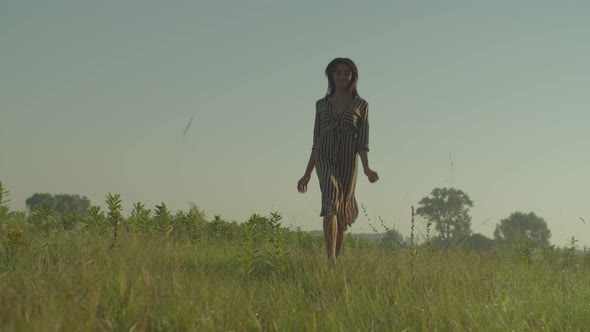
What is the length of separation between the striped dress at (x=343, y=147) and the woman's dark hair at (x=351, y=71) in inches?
5.7

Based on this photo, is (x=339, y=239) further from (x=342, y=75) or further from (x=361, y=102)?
(x=342, y=75)

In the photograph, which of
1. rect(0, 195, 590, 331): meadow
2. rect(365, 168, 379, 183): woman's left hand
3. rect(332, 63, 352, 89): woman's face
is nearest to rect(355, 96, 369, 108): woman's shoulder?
rect(332, 63, 352, 89): woman's face

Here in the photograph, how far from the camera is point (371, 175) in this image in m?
6.27

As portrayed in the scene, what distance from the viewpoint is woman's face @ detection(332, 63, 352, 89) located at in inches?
256

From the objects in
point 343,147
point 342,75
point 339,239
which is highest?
point 342,75

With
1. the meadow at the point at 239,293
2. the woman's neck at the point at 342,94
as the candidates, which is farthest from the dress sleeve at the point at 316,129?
the meadow at the point at 239,293

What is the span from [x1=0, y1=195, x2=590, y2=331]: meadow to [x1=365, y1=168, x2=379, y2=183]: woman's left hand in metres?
0.87

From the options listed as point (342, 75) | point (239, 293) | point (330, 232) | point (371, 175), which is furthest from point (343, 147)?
point (239, 293)

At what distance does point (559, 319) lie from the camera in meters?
4.12

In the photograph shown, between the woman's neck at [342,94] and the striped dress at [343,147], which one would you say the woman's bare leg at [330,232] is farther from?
the woman's neck at [342,94]

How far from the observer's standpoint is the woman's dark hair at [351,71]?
6.55 metres

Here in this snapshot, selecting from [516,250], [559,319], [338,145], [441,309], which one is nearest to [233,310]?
[441,309]

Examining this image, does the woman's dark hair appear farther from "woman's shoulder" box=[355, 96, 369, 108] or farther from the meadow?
the meadow

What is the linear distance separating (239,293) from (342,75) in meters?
3.48
